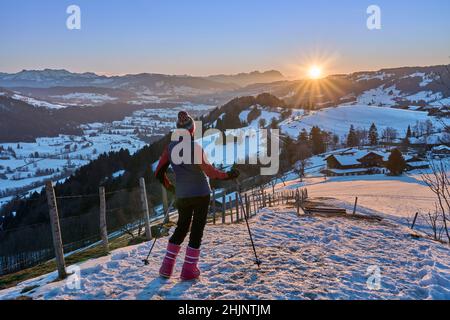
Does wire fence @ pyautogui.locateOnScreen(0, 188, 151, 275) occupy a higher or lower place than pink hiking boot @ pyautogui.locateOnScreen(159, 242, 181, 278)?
lower

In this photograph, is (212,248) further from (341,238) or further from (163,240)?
(341,238)

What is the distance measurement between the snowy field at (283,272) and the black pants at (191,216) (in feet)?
2.57

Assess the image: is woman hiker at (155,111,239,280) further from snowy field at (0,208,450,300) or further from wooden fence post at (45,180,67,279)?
wooden fence post at (45,180,67,279)

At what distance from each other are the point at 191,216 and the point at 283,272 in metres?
2.10

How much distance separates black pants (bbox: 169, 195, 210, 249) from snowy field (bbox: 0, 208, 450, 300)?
783mm

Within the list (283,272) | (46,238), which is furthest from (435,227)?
(46,238)

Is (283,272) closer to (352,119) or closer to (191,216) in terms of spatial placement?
(191,216)

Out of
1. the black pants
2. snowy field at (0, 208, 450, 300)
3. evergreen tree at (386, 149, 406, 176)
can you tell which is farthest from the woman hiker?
evergreen tree at (386, 149, 406, 176)

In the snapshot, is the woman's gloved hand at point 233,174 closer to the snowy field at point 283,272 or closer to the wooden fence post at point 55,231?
the snowy field at point 283,272

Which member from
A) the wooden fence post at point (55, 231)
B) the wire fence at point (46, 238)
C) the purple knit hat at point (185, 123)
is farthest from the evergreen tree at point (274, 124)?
the purple knit hat at point (185, 123)

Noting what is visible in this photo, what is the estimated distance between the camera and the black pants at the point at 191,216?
6.30 metres

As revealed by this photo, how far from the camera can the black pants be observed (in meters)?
6.30
